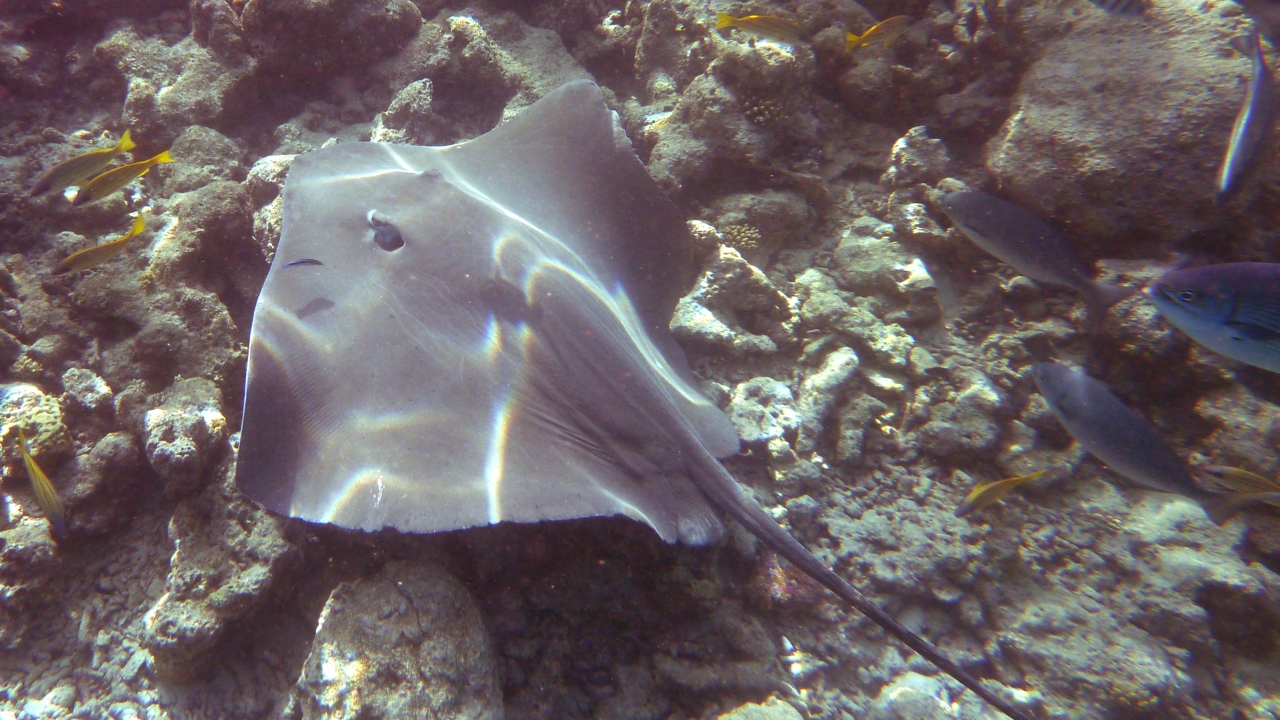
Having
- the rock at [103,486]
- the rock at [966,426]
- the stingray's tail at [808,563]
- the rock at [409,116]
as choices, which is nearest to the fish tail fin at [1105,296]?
the rock at [966,426]

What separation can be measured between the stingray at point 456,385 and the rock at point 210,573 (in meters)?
0.83

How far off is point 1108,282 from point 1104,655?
7.53ft

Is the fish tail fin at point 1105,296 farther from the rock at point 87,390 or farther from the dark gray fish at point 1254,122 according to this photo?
the rock at point 87,390

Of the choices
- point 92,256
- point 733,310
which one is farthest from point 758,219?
point 92,256

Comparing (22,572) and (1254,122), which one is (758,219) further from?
(22,572)

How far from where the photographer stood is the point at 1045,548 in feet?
10.8

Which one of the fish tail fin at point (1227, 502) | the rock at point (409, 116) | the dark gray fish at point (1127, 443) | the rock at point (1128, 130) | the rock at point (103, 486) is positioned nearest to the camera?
the fish tail fin at point (1227, 502)

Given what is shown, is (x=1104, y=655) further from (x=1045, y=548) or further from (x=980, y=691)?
(x=980, y=691)

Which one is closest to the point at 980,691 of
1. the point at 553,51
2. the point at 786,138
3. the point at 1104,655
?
the point at 1104,655

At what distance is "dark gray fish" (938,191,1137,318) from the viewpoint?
3281mm

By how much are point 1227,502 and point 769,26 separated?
13.5 ft

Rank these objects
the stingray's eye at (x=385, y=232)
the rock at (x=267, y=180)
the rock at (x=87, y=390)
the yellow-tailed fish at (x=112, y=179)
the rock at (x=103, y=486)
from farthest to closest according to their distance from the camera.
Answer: the rock at (x=267, y=180) → the yellow-tailed fish at (x=112, y=179) → the rock at (x=87, y=390) → the rock at (x=103, y=486) → the stingray's eye at (x=385, y=232)

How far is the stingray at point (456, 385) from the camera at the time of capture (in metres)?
2.34

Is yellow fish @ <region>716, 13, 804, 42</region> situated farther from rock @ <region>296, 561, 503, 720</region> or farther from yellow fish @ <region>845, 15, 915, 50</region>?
rock @ <region>296, 561, 503, 720</region>
